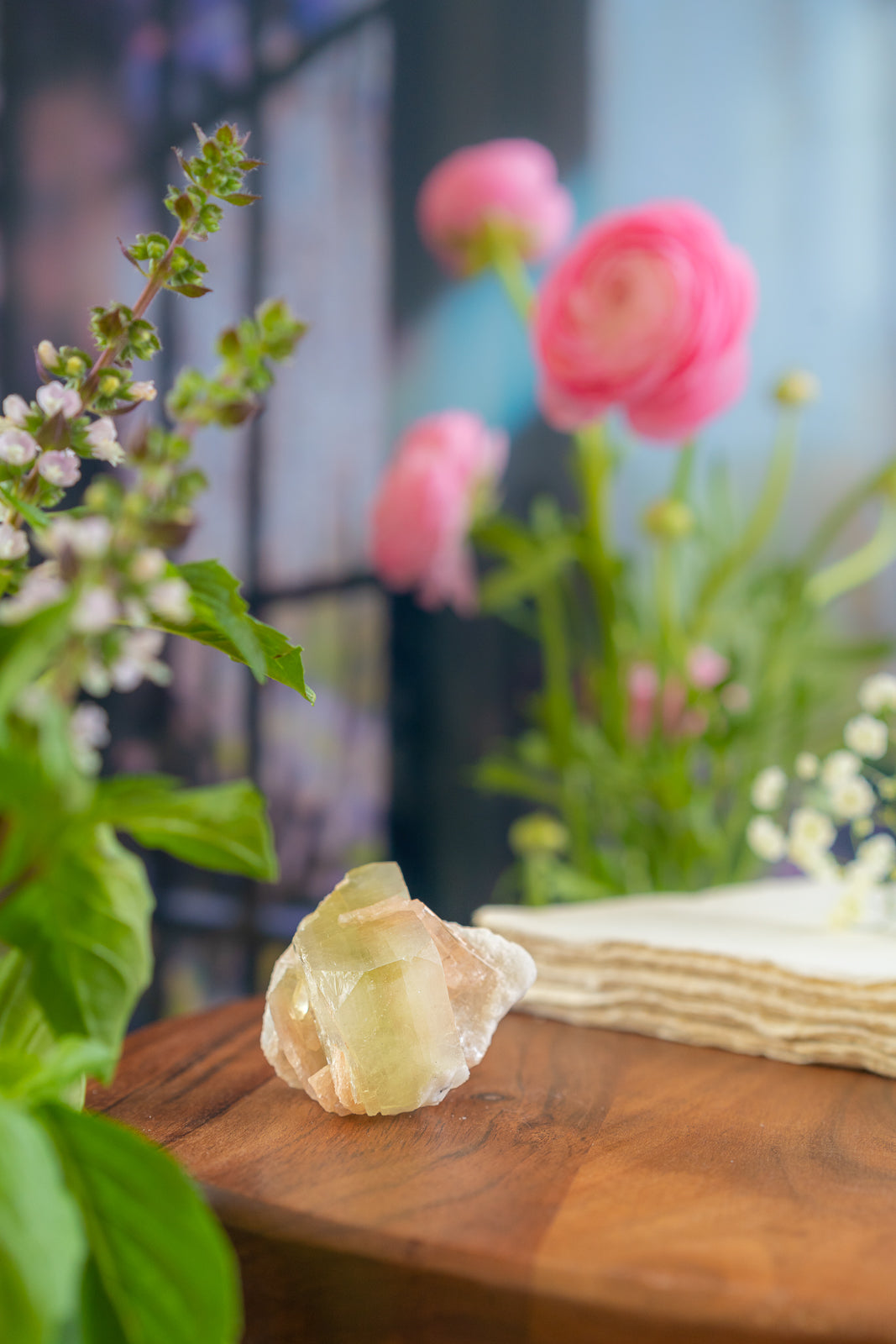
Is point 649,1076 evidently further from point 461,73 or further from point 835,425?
point 461,73

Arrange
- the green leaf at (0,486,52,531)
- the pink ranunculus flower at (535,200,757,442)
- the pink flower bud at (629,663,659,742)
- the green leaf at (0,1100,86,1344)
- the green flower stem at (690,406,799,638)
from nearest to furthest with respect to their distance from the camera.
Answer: the green leaf at (0,1100,86,1344), the green leaf at (0,486,52,531), the pink ranunculus flower at (535,200,757,442), the green flower stem at (690,406,799,638), the pink flower bud at (629,663,659,742)

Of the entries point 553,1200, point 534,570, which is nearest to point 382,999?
point 553,1200

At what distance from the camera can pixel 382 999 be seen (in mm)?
409

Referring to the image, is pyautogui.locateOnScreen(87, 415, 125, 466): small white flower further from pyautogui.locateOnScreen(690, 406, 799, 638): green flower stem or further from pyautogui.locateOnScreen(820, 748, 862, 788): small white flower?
pyautogui.locateOnScreen(690, 406, 799, 638): green flower stem

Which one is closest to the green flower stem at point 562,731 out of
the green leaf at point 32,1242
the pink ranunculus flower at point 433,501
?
the pink ranunculus flower at point 433,501

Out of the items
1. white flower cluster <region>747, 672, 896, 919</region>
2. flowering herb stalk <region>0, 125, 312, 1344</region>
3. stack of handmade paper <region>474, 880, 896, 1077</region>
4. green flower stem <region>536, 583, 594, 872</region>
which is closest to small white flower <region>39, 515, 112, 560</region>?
flowering herb stalk <region>0, 125, 312, 1344</region>

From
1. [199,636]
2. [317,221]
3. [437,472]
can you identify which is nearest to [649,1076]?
[199,636]

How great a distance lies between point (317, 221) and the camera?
3.93ft

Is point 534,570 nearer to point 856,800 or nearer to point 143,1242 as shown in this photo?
point 856,800

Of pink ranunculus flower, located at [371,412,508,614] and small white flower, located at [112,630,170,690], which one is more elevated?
pink ranunculus flower, located at [371,412,508,614]

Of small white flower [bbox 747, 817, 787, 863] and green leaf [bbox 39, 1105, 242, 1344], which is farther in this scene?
small white flower [bbox 747, 817, 787, 863]

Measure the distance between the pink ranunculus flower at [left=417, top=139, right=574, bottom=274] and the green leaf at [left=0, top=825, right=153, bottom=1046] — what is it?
3.05ft

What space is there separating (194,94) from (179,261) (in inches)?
34.8

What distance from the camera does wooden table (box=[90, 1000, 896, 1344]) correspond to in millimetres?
265
